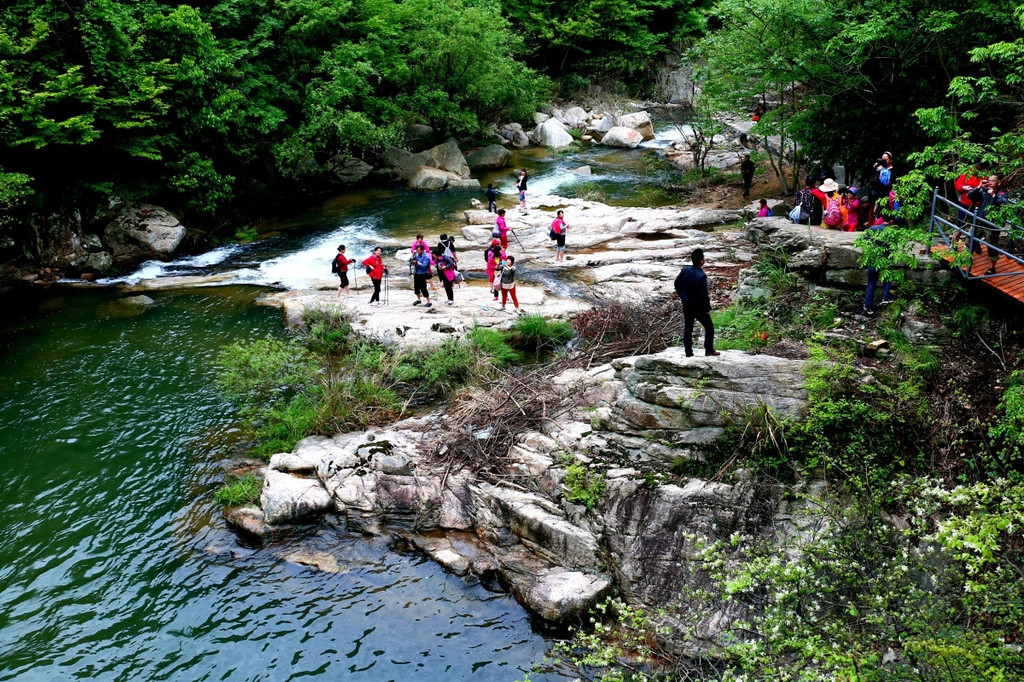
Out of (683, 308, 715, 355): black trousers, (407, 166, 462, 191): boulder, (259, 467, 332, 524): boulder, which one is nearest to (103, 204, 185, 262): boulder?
(407, 166, 462, 191): boulder

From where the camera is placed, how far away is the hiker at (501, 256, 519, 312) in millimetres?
16047

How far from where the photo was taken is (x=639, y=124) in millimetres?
40812

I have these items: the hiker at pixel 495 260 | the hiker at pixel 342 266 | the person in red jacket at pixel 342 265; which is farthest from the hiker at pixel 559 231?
the person in red jacket at pixel 342 265

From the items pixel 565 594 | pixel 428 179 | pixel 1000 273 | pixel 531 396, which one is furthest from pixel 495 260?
pixel 428 179

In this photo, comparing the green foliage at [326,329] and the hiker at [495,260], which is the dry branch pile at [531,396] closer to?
the hiker at [495,260]

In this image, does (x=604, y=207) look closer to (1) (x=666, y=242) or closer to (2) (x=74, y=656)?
(1) (x=666, y=242)

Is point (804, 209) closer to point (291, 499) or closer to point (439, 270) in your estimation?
point (439, 270)

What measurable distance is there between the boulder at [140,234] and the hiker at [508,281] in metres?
14.0

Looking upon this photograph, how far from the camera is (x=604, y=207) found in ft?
83.8

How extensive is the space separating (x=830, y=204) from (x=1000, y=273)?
5785 millimetres

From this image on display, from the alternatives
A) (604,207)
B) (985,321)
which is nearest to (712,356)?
(985,321)

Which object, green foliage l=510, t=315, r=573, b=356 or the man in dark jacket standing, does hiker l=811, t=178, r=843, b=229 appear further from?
the man in dark jacket standing

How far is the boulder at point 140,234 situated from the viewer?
2275 centimetres

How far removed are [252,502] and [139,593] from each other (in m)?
2.18
